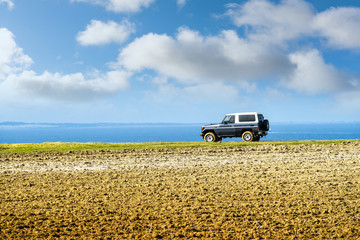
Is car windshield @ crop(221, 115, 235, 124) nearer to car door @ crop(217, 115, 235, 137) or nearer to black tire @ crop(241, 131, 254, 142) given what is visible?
car door @ crop(217, 115, 235, 137)

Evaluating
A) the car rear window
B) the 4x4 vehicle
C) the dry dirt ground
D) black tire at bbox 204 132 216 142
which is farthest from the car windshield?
the dry dirt ground

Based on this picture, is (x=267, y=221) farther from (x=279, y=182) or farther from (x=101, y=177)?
(x=101, y=177)

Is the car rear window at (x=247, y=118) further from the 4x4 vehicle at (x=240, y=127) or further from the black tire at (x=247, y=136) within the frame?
the black tire at (x=247, y=136)

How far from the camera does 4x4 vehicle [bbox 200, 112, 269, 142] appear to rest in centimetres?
2891

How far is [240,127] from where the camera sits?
29.0 meters

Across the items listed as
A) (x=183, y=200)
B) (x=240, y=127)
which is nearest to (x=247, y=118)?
(x=240, y=127)

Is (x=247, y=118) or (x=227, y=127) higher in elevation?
(x=247, y=118)

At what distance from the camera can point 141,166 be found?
15828 mm

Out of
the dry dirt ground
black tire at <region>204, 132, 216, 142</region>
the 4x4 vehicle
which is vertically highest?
the 4x4 vehicle

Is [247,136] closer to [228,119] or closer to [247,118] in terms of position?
[247,118]

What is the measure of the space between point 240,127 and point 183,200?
811 inches

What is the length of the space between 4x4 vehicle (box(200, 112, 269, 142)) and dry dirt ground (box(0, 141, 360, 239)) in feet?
42.2

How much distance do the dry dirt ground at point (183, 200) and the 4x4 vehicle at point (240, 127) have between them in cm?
1285

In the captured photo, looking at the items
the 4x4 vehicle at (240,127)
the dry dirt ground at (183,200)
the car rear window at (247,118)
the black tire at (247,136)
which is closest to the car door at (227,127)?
the 4x4 vehicle at (240,127)
